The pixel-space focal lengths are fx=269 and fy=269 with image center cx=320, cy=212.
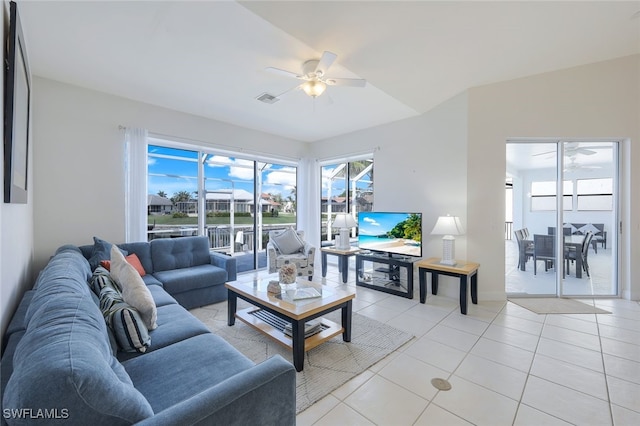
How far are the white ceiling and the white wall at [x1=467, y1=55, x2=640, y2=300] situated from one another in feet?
0.71

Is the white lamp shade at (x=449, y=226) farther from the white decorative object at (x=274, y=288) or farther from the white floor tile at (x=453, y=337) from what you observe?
the white decorative object at (x=274, y=288)

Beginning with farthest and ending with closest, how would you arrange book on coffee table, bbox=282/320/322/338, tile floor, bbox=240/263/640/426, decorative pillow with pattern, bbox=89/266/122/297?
book on coffee table, bbox=282/320/322/338 → decorative pillow with pattern, bbox=89/266/122/297 → tile floor, bbox=240/263/640/426

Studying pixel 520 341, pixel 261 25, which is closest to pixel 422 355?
pixel 520 341

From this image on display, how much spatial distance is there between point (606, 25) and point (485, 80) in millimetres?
1066

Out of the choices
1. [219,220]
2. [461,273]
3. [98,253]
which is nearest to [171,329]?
[98,253]

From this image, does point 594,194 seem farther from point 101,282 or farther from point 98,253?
point 98,253

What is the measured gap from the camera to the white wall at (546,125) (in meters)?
3.43

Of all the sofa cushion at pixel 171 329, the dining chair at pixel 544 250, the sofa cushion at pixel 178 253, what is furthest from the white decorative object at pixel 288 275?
the dining chair at pixel 544 250

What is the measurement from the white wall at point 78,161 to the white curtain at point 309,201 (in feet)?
8.99

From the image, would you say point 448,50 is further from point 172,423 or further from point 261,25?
point 172,423

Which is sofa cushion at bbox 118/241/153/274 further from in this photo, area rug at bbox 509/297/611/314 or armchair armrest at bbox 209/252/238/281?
area rug at bbox 509/297/611/314

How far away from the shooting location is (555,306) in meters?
3.37

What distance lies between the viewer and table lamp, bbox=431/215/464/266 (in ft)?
11.3

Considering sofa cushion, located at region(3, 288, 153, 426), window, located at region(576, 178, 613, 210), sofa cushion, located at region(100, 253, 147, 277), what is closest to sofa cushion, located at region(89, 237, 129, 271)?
sofa cushion, located at region(100, 253, 147, 277)
